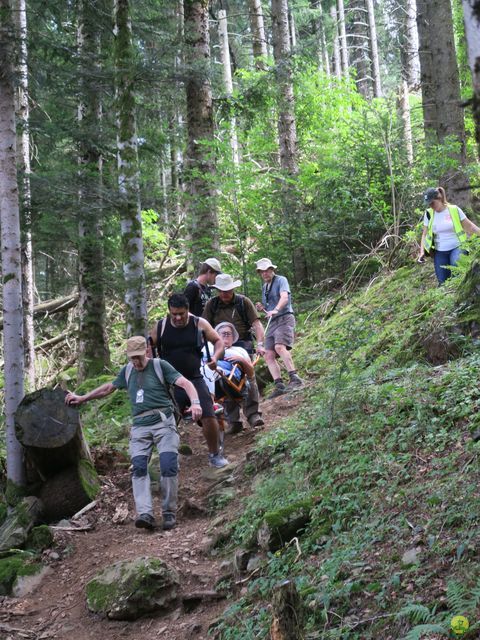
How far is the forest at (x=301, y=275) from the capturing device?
3.88 metres

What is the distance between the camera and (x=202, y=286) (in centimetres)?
912

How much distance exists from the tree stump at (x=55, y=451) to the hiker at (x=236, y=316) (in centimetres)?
231

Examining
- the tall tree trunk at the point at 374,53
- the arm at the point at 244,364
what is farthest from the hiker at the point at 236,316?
the tall tree trunk at the point at 374,53

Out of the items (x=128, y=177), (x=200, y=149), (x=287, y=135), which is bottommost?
(x=128, y=177)

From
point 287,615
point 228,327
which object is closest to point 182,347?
point 228,327

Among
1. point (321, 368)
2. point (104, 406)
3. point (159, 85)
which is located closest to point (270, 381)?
point (321, 368)

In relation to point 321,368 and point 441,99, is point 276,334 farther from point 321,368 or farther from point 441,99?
point 441,99

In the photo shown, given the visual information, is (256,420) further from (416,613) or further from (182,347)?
(416,613)

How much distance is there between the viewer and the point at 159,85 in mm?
10922

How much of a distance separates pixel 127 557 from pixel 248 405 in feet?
10.6

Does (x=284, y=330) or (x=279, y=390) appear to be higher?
(x=284, y=330)

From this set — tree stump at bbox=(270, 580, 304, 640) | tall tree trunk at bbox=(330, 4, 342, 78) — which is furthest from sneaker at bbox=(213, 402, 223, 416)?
tall tree trunk at bbox=(330, 4, 342, 78)

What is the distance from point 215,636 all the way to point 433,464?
191 centimetres

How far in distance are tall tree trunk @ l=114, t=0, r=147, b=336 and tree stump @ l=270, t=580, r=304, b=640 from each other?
283 inches
